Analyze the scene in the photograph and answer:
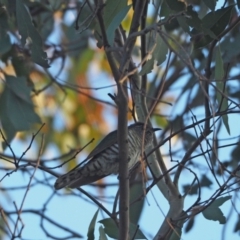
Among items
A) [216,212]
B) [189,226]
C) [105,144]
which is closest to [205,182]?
[189,226]

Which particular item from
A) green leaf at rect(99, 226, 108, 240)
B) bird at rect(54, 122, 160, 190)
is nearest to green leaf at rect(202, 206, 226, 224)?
green leaf at rect(99, 226, 108, 240)

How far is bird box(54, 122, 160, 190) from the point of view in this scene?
3.93m

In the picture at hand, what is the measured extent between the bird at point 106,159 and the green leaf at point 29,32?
0.79 meters

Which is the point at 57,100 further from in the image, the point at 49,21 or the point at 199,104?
Answer: the point at 199,104

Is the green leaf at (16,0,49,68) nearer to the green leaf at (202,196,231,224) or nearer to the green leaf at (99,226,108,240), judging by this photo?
the green leaf at (99,226,108,240)

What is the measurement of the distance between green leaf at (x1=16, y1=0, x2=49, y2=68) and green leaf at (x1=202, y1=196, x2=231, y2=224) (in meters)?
0.91

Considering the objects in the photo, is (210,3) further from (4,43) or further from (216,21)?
(4,43)

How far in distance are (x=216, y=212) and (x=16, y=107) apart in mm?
1386

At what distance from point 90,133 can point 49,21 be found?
53.1 inches

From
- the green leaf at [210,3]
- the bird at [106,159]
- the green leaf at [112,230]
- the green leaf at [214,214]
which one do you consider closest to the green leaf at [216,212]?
the green leaf at [214,214]

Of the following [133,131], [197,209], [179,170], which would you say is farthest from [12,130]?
[197,209]

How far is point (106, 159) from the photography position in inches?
160

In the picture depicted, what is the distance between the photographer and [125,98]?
254 cm

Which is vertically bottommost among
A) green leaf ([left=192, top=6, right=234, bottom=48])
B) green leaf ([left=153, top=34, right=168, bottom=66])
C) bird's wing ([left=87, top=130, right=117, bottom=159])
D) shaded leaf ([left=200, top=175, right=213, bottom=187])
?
green leaf ([left=192, top=6, right=234, bottom=48])
